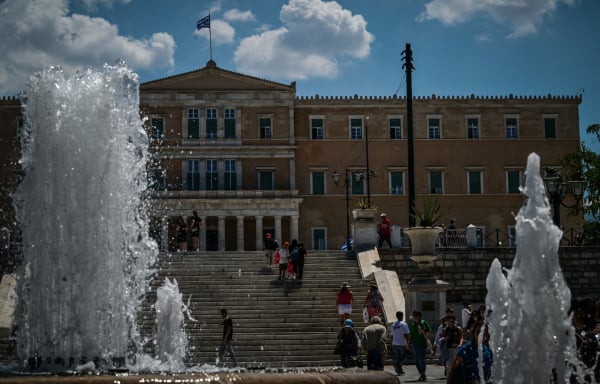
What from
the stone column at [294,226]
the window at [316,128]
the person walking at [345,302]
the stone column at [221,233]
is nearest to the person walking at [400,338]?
the person walking at [345,302]

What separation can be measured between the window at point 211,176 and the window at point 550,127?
Answer: 18382 millimetres

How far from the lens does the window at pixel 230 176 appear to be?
51.2 meters

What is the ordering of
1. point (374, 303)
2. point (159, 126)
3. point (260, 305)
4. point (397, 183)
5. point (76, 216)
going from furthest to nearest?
point (397, 183)
point (159, 126)
point (260, 305)
point (374, 303)
point (76, 216)

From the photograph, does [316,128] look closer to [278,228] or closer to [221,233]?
[278,228]

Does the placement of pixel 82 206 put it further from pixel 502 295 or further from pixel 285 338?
pixel 285 338

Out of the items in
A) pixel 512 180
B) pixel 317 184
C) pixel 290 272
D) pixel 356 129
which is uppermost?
pixel 356 129

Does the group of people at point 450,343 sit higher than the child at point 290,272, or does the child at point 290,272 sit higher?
the child at point 290,272

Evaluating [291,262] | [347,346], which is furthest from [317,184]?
[347,346]

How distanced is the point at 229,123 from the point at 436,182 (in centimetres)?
1175

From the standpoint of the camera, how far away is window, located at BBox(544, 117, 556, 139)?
53.1m

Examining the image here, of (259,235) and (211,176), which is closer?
(259,235)

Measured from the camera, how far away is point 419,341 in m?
17.9

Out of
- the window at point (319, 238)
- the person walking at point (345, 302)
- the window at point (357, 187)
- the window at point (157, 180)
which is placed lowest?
the person walking at point (345, 302)

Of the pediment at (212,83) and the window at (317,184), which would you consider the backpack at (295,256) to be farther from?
the pediment at (212,83)
